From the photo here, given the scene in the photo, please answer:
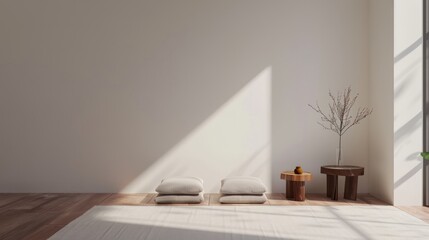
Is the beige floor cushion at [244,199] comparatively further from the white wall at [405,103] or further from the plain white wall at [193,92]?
the white wall at [405,103]

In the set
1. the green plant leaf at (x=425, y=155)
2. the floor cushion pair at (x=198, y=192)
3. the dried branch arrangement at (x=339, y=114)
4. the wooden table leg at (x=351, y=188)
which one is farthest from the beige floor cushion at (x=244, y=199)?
the green plant leaf at (x=425, y=155)

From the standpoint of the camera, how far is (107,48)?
5.80 metres

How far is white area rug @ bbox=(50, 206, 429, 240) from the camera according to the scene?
356cm

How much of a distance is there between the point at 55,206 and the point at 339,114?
3.11m

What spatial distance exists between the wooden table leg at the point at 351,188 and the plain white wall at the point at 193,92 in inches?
18.6

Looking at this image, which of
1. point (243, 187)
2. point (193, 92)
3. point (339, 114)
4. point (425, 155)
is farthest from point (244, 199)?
point (425, 155)

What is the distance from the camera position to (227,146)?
575 cm

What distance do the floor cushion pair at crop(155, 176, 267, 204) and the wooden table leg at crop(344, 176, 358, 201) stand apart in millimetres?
897

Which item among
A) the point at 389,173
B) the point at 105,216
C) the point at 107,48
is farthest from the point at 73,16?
the point at 389,173

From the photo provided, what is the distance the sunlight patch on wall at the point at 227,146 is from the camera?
226 inches

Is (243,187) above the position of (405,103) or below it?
below

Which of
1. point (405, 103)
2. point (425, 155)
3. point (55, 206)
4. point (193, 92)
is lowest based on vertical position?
point (55, 206)

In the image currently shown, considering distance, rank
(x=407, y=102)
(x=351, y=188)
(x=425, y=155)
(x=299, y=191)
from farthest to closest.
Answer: (x=351, y=188) < (x=299, y=191) < (x=407, y=102) < (x=425, y=155)

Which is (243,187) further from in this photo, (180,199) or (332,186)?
(332,186)
